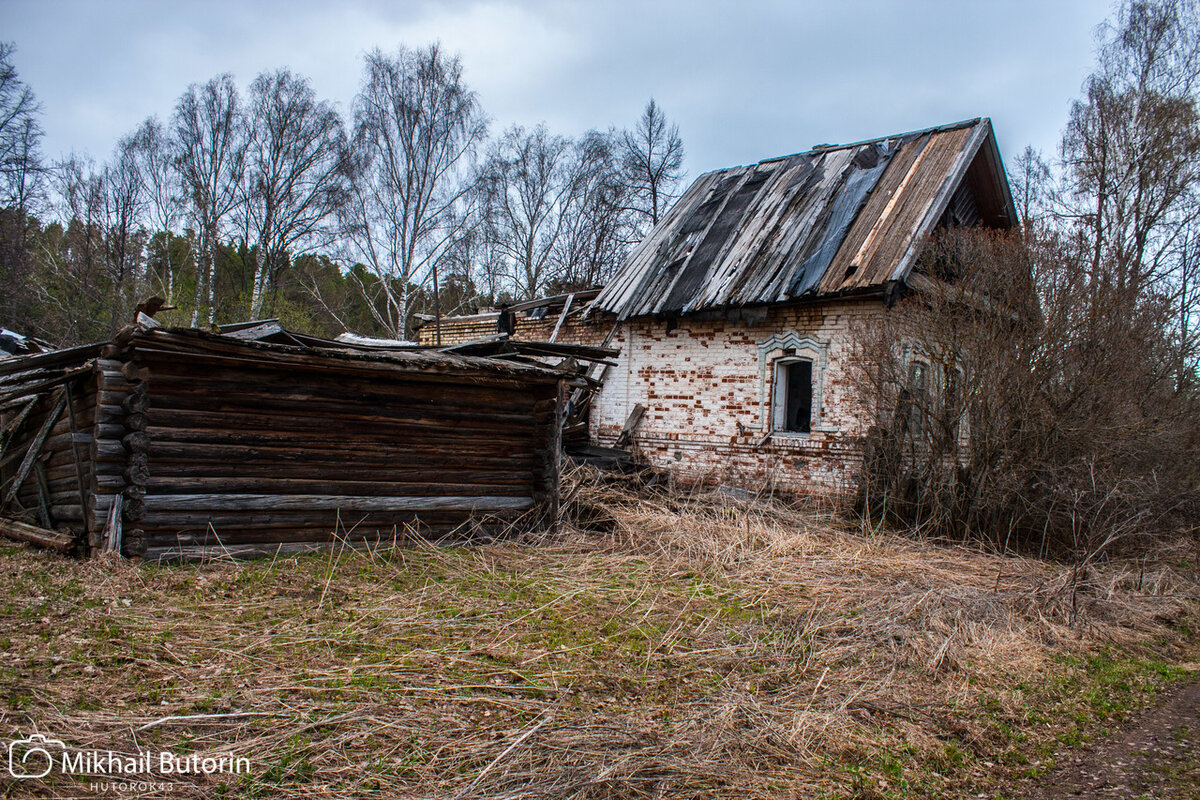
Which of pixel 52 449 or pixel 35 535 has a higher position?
pixel 52 449

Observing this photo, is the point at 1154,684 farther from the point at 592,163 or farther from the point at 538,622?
the point at 592,163

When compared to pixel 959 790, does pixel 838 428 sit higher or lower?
higher

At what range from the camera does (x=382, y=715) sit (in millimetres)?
3760

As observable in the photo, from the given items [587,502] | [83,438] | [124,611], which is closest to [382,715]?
[124,611]

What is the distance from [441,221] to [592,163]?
7.91m

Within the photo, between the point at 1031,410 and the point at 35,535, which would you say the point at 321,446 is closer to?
the point at 35,535

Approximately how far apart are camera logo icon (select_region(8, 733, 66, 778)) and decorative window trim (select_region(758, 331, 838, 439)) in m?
9.65

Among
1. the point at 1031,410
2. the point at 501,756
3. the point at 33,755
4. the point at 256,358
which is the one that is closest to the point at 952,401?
the point at 1031,410

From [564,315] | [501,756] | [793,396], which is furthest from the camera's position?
[564,315]

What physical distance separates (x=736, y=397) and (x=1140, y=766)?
328 inches

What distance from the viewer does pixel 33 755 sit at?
306cm

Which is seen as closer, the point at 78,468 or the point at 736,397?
the point at 78,468

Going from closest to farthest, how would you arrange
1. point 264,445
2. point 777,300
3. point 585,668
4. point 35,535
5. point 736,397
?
point 585,668 → point 35,535 → point 264,445 → point 777,300 → point 736,397

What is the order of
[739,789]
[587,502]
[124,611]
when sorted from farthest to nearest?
1. [587,502]
2. [124,611]
3. [739,789]
